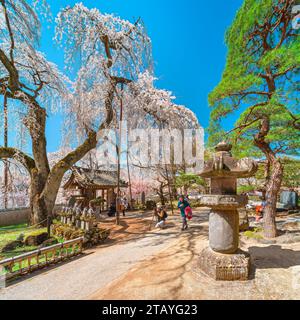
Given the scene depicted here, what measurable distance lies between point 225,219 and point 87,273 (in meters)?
3.74

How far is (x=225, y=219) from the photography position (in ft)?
12.0

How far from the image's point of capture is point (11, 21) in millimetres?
7098

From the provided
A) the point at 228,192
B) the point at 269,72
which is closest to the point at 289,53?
the point at 269,72

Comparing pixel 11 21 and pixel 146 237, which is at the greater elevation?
pixel 11 21

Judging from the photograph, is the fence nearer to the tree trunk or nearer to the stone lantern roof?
the stone lantern roof

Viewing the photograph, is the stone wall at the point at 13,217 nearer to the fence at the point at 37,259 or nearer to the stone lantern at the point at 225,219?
the fence at the point at 37,259

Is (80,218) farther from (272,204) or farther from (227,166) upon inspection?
(272,204)

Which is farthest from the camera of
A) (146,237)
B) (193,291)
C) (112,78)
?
(112,78)

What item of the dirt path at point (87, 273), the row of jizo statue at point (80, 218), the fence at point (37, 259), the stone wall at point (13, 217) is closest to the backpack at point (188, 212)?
the dirt path at point (87, 273)

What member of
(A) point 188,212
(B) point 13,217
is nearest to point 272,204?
(A) point 188,212

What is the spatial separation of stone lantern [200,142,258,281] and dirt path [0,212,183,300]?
7.32 feet

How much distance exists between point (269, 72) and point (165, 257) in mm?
7620

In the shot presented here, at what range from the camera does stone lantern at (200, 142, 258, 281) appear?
3398 millimetres
